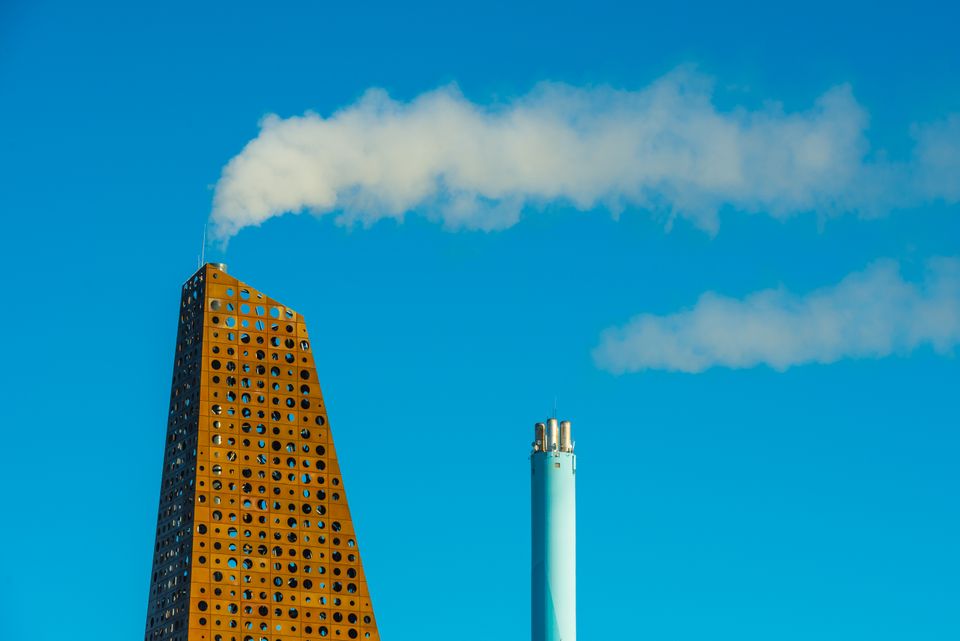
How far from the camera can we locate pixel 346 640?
11062 centimetres

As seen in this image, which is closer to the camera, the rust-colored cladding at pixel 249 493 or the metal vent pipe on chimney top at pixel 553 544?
the rust-colored cladding at pixel 249 493

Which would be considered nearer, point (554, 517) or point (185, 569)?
point (185, 569)

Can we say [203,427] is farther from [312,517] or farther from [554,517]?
[554,517]

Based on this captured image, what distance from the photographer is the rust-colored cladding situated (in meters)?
109

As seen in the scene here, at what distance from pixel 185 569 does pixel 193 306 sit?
666 inches

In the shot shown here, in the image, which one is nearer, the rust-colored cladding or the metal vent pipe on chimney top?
the rust-colored cladding

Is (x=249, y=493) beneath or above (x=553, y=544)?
beneath

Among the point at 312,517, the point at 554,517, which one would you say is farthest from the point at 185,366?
the point at 554,517

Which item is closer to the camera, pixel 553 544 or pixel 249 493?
pixel 249 493

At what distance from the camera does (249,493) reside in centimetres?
11150

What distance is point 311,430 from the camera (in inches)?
4513

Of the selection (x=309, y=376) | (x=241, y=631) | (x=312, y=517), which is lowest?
(x=241, y=631)

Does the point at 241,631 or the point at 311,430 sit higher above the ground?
the point at 311,430

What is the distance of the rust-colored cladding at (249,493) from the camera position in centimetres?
10925
